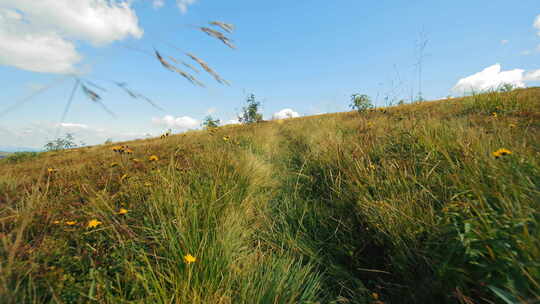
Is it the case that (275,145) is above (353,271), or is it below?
above

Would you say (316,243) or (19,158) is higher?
(19,158)

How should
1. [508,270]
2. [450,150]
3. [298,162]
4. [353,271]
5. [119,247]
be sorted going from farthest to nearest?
[298,162] < [450,150] < [353,271] < [119,247] < [508,270]

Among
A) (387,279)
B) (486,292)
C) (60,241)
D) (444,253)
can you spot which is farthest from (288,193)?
(60,241)

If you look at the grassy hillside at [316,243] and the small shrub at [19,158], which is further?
the small shrub at [19,158]

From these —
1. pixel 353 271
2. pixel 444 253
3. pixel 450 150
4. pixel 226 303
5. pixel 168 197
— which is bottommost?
pixel 353 271

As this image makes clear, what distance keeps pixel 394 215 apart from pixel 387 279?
379 millimetres

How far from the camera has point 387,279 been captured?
1.22 metres

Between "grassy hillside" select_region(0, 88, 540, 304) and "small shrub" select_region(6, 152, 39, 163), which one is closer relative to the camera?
"grassy hillside" select_region(0, 88, 540, 304)

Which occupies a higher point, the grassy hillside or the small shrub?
the small shrub

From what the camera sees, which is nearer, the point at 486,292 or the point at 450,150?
the point at 486,292

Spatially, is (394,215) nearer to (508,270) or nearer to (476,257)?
(476,257)

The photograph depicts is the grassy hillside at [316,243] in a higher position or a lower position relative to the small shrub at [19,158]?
lower

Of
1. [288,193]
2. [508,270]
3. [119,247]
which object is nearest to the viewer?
[508,270]

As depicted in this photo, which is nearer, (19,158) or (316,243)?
(316,243)
